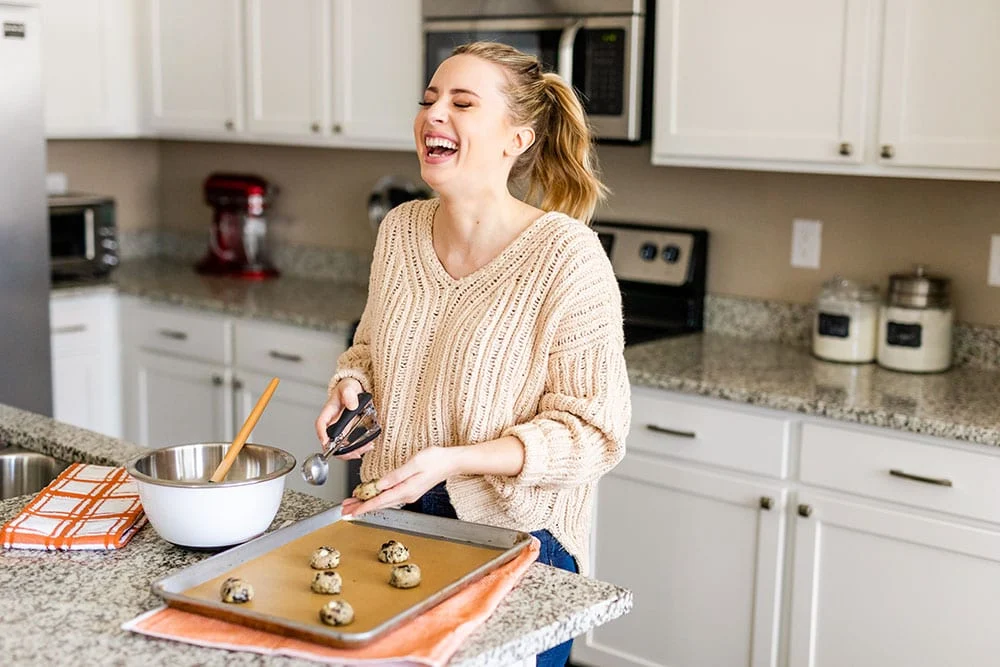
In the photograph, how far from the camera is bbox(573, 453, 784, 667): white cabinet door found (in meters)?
2.73

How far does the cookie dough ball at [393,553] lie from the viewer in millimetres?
1457

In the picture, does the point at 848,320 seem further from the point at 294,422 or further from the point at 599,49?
the point at 294,422

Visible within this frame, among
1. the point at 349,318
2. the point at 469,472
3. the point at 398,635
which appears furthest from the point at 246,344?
the point at 398,635

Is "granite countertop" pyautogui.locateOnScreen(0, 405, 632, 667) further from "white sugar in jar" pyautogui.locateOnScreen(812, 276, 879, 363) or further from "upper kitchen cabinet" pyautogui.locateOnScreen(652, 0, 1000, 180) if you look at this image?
"white sugar in jar" pyautogui.locateOnScreen(812, 276, 879, 363)

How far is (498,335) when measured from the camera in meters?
1.80

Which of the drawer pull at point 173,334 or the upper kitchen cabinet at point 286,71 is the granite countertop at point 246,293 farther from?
the upper kitchen cabinet at point 286,71

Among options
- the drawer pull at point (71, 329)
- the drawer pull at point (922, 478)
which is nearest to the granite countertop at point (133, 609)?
the drawer pull at point (922, 478)

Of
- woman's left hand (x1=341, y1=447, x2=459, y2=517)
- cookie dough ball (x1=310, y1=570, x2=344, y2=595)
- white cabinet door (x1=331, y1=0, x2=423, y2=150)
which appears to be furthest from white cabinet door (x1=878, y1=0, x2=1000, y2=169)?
cookie dough ball (x1=310, y1=570, x2=344, y2=595)

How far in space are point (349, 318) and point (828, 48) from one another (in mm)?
1524

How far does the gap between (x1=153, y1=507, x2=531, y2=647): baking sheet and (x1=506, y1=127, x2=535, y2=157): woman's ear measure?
60cm

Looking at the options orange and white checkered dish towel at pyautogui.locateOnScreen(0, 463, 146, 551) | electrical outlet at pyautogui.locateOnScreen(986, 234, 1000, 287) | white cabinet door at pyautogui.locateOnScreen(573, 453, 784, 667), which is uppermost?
electrical outlet at pyautogui.locateOnScreen(986, 234, 1000, 287)

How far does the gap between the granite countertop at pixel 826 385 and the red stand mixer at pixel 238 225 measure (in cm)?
178

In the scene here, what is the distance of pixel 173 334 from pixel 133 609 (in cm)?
275

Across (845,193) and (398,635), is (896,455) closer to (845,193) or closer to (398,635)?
(845,193)
